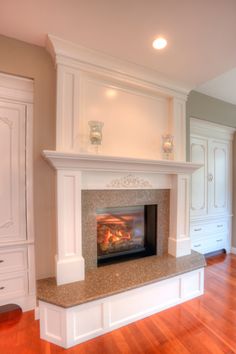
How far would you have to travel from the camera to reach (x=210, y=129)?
132 inches

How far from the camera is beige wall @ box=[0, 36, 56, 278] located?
181 centimetres

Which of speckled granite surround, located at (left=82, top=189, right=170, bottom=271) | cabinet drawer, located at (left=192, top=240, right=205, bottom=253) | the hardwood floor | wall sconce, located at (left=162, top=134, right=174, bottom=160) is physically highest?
Answer: wall sconce, located at (left=162, top=134, right=174, bottom=160)

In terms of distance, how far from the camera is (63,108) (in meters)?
1.84

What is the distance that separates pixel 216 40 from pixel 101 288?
2.57 metres

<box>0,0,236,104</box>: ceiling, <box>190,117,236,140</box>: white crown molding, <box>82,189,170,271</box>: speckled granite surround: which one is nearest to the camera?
<box>0,0,236,104</box>: ceiling

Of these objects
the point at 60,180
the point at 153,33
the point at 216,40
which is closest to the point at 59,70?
the point at 153,33

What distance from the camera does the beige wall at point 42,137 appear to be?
1808 millimetres

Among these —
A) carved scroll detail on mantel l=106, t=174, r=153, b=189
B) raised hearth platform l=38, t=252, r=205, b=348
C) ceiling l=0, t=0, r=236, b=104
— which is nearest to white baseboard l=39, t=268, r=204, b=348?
raised hearth platform l=38, t=252, r=205, b=348

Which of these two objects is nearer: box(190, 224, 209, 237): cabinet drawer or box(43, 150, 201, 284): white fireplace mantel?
box(43, 150, 201, 284): white fireplace mantel

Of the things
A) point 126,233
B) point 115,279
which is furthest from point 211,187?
point 115,279

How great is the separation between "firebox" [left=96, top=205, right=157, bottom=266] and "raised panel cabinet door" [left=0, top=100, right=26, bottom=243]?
86 cm

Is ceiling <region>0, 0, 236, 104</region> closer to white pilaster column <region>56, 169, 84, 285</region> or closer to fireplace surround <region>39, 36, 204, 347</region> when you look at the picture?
fireplace surround <region>39, 36, 204, 347</region>

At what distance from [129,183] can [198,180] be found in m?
1.68

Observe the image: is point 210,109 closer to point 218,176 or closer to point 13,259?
point 218,176
